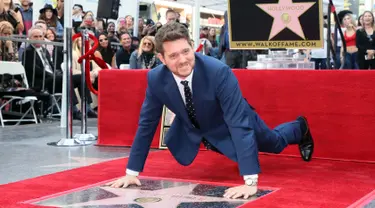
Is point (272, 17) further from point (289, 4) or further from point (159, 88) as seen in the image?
point (159, 88)

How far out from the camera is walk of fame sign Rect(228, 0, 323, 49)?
5078mm

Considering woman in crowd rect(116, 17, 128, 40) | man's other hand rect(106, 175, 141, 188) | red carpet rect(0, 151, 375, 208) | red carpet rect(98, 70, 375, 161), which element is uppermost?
woman in crowd rect(116, 17, 128, 40)

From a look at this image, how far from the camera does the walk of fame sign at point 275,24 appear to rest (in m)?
5.08

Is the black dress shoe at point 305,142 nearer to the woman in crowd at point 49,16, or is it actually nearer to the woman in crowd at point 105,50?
the woman in crowd at point 105,50

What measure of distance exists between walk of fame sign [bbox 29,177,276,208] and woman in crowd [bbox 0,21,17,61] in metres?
5.16

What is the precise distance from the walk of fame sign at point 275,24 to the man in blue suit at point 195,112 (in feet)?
4.31

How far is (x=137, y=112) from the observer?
17.9 ft

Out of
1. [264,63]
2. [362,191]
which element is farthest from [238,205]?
[264,63]

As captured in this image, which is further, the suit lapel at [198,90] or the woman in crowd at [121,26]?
the woman in crowd at [121,26]

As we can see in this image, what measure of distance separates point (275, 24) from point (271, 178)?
1783 mm

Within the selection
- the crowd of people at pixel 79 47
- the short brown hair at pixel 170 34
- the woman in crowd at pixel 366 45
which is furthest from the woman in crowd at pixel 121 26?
the short brown hair at pixel 170 34

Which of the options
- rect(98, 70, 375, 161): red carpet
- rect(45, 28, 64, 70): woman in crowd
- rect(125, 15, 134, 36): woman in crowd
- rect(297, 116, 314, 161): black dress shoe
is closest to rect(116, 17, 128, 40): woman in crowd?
rect(125, 15, 134, 36): woman in crowd

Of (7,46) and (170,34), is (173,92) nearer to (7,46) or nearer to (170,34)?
(170,34)

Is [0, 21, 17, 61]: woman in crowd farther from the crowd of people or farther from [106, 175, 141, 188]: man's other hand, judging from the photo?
[106, 175, 141, 188]: man's other hand
